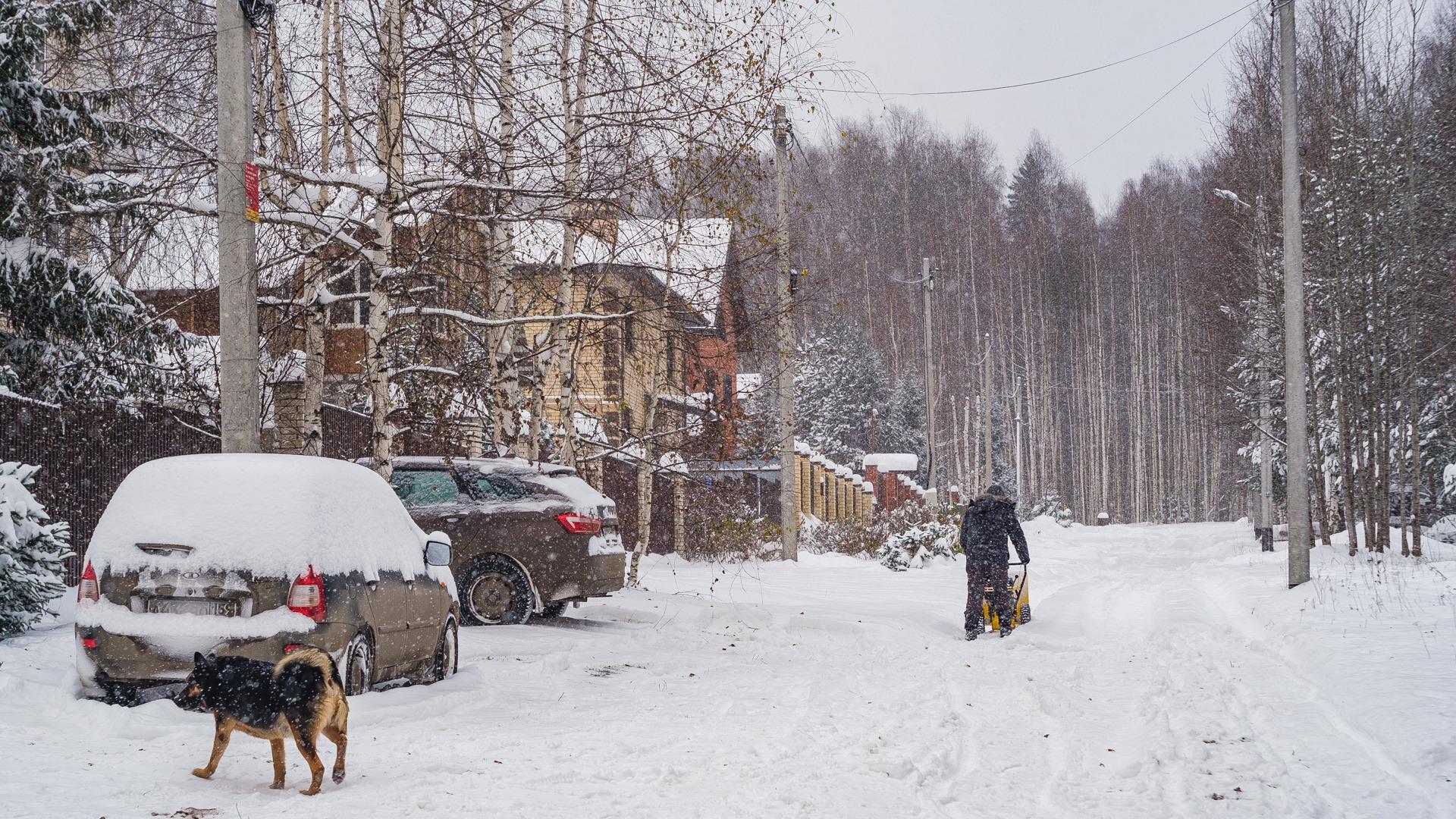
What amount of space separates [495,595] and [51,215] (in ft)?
18.2

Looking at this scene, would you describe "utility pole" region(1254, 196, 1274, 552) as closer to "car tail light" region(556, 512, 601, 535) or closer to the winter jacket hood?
the winter jacket hood

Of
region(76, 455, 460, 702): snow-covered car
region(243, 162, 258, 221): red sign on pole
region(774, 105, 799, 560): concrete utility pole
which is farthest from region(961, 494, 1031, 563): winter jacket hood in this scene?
region(243, 162, 258, 221): red sign on pole

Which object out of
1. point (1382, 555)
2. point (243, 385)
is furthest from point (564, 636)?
point (1382, 555)

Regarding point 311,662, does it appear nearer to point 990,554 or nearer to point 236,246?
point 236,246

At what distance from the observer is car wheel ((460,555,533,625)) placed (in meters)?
12.9

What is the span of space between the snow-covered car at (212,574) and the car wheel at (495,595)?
5.29 meters

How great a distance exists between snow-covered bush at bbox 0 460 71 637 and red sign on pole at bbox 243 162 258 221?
2512 millimetres

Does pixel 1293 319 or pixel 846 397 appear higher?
pixel 846 397

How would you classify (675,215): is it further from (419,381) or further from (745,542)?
(745,542)

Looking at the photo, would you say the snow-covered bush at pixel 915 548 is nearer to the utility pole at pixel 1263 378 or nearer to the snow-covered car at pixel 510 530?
the utility pole at pixel 1263 378

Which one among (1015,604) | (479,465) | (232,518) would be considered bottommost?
(1015,604)

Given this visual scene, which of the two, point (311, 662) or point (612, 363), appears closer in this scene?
point (311, 662)

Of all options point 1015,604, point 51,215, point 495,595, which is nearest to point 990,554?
point 1015,604

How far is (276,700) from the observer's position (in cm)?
550
